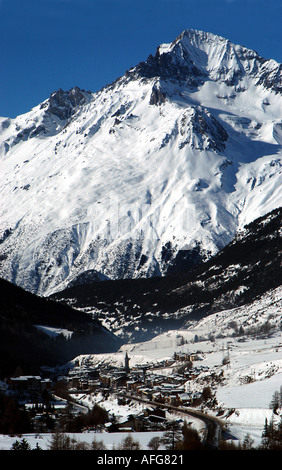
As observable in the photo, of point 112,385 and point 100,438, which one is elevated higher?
point 112,385

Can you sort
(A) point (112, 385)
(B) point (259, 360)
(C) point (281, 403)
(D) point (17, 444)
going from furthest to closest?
(A) point (112, 385) → (B) point (259, 360) → (C) point (281, 403) → (D) point (17, 444)

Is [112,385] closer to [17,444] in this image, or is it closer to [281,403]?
[281,403]

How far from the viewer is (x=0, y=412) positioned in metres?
97.7

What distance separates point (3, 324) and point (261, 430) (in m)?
123

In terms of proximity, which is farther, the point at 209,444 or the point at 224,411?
the point at 224,411

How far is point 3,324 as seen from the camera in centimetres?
19875

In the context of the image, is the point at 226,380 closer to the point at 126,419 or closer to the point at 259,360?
→ the point at 259,360
